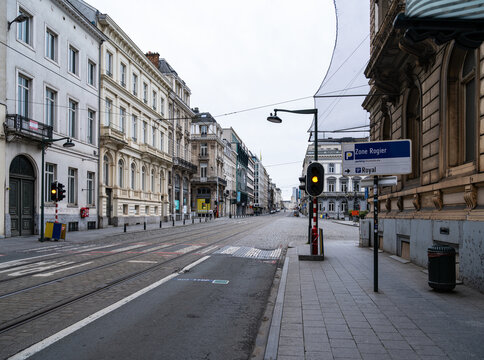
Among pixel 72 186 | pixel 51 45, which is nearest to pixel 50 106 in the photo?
pixel 51 45

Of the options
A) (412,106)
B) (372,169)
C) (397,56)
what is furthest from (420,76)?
(372,169)

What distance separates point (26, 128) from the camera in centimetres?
2117

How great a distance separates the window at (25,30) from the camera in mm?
21891

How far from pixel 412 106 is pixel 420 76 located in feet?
6.39

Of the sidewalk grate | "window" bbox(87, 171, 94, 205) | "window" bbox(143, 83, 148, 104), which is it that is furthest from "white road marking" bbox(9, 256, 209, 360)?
"window" bbox(143, 83, 148, 104)

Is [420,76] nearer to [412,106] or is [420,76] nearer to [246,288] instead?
[412,106]

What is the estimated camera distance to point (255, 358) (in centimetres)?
448

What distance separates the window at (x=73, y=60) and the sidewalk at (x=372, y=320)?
2431 cm

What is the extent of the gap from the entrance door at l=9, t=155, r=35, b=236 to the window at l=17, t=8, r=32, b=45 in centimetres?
657

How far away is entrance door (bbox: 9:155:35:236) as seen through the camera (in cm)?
2147

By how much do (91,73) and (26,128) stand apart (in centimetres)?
1078

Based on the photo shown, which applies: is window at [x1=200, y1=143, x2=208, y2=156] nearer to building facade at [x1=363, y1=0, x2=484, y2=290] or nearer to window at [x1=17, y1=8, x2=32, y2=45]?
window at [x1=17, y1=8, x2=32, y2=45]

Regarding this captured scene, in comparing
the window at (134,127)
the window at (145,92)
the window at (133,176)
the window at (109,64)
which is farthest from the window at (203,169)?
the window at (109,64)

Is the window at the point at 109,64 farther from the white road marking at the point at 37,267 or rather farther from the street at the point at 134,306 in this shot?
the white road marking at the point at 37,267
